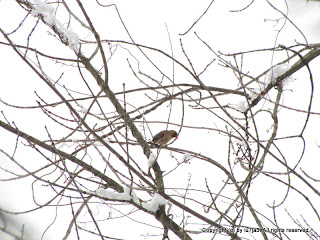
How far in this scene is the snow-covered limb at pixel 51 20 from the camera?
2.46 m

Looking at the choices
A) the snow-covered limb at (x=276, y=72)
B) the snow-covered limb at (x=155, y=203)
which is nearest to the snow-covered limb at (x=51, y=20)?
the snow-covered limb at (x=155, y=203)

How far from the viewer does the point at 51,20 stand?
2.49 meters

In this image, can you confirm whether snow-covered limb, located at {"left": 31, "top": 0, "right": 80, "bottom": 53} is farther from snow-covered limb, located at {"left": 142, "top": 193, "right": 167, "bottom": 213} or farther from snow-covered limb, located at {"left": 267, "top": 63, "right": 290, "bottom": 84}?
snow-covered limb, located at {"left": 267, "top": 63, "right": 290, "bottom": 84}

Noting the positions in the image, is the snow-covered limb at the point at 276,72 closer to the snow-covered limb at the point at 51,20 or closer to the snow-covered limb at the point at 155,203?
the snow-covered limb at the point at 155,203

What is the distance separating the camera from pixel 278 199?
418cm

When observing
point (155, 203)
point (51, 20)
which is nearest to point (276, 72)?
point (155, 203)

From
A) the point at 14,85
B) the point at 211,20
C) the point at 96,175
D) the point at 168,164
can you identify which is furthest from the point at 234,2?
the point at 96,175

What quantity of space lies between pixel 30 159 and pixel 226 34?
409 cm

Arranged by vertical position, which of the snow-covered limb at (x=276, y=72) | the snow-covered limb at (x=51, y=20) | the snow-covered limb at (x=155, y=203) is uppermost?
the snow-covered limb at (x=276, y=72)

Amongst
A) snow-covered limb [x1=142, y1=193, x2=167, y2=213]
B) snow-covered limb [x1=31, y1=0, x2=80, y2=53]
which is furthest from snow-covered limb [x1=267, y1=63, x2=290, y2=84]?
snow-covered limb [x1=31, y1=0, x2=80, y2=53]

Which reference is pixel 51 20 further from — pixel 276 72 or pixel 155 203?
pixel 276 72

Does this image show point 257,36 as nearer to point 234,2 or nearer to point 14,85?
point 234,2

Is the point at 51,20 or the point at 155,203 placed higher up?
the point at 51,20

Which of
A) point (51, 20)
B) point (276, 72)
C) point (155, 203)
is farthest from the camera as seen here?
point (276, 72)
